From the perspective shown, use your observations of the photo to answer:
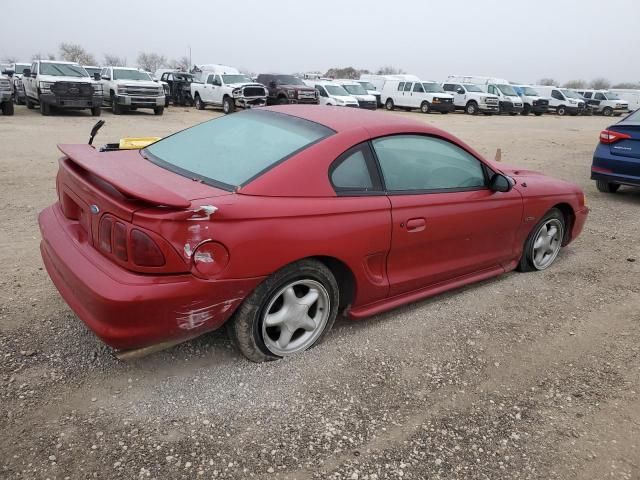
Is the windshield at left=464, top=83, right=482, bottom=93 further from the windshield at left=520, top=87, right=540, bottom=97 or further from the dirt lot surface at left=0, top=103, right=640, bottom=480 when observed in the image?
the dirt lot surface at left=0, top=103, right=640, bottom=480

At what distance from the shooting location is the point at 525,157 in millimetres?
12164

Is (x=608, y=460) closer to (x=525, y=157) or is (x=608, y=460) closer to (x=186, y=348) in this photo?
(x=186, y=348)

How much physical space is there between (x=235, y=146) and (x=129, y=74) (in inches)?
784

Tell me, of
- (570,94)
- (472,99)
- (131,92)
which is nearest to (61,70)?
(131,92)

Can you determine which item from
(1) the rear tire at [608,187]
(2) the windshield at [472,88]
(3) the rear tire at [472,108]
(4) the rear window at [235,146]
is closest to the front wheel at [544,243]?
(4) the rear window at [235,146]

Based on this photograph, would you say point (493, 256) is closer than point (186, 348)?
No

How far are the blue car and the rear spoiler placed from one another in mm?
6975

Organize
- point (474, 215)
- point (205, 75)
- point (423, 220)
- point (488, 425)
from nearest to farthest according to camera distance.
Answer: point (488, 425), point (423, 220), point (474, 215), point (205, 75)

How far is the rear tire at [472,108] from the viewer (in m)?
30.4

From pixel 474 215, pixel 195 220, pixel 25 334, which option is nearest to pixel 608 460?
pixel 474 215

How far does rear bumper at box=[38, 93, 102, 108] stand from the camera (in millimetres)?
17266

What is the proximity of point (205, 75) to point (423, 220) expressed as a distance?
2364 cm

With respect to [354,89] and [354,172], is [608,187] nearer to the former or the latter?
[354,172]

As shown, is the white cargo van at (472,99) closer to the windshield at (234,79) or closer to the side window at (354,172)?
the windshield at (234,79)
